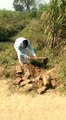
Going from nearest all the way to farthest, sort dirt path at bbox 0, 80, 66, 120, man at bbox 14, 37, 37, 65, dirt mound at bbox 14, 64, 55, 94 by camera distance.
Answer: dirt path at bbox 0, 80, 66, 120 → dirt mound at bbox 14, 64, 55, 94 → man at bbox 14, 37, 37, 65

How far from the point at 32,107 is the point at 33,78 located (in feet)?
4.86

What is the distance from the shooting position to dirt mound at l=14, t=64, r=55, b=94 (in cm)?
813

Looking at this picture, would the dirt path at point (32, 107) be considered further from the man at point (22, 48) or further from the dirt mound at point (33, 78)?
the man at point (22, 48)

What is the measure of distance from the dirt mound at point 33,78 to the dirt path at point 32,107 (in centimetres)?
34

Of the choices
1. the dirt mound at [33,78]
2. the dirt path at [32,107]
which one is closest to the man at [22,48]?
the dirt mound at [33,78]

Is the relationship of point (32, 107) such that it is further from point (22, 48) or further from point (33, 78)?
point (22, 48)

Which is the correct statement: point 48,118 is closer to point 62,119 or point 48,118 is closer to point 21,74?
point 62,119

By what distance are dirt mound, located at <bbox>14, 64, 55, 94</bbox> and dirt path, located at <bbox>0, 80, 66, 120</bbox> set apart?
341 millimetres

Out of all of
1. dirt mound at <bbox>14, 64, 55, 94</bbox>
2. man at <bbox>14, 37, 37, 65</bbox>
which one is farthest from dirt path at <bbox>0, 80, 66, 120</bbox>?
man at <bbox>14, 37, 37, 65</bbox>

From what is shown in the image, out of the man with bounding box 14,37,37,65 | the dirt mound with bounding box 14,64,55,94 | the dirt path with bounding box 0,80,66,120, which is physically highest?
the man with bounding box 14,37,37,65

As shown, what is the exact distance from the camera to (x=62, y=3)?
415 inches

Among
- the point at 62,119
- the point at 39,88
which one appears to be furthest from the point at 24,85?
the point at 62,119

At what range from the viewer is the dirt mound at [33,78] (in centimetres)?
813

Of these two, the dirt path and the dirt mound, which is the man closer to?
the dirt mound
